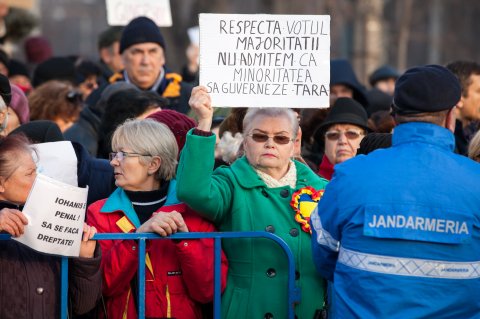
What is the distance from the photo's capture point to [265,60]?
656 centimetres

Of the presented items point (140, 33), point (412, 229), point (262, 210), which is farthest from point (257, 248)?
point (140, 33)

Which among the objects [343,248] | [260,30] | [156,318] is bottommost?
[156,318]

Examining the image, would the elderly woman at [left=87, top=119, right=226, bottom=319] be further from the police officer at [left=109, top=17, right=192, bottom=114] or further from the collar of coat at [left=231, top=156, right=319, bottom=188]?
the police officer at [left=109, top=17, right=192, bottom=114]

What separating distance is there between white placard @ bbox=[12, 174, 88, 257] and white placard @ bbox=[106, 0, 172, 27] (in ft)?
18.8

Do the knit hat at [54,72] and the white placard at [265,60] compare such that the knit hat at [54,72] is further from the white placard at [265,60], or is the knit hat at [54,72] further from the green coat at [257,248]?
the green coat at [257,248]

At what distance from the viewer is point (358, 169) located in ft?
17.3

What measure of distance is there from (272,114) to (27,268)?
1617 mm

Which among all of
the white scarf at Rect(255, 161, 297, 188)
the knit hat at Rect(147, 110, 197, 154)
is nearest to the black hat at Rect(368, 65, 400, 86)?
the knit hat at Rect(147, 110, 197, 154)

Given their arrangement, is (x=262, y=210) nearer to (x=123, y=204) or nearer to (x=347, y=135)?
(x=123, y=204)

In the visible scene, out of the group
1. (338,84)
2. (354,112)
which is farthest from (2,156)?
(338,84)

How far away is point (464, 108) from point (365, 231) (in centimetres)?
432

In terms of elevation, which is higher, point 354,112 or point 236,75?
point 236,75

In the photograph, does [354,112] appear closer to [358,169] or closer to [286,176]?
[286,176]

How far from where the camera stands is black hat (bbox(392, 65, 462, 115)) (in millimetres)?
5289
